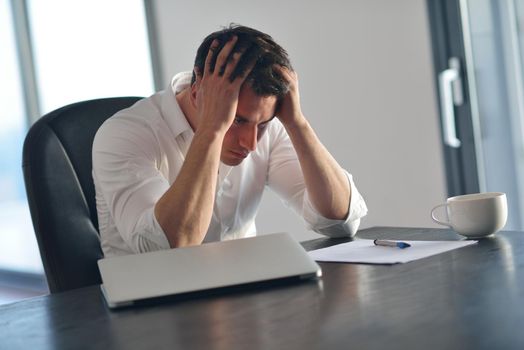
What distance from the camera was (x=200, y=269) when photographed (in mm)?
1112

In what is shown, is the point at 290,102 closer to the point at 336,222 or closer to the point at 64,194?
the point at 336,222

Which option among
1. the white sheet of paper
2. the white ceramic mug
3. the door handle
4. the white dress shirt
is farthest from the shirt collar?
the door handle

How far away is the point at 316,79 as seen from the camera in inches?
128

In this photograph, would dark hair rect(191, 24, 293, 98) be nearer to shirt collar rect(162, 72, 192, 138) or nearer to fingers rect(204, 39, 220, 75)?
fingers rect(204, 39, 220, 75)

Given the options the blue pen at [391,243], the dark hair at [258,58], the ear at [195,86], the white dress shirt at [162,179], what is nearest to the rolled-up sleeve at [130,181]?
the white dress shirt at [162,179]

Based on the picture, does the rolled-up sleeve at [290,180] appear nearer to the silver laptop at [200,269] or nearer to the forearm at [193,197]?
the forearm at [193,197]

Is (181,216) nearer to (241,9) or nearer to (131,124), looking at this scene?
(131,124)

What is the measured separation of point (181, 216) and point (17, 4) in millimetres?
3722

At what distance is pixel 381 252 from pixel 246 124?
0.43 m

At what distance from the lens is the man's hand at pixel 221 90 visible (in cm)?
153

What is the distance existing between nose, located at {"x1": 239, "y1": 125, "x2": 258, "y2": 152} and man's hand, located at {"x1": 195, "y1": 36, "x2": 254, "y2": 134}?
0.15 ft

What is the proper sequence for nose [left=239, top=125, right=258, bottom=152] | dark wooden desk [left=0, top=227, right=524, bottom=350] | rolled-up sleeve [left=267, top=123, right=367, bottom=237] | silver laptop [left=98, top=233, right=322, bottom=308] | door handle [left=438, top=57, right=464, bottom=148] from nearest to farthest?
dark wooden desk [left=0, top=227, right=524, bottom=350] → silver laptop [left=98, top=233, right=322, bottom=308] → nose [left=239, top=125, right=258, bottom=152] → rolled-up sleeve [left=267, top=123, right=367, bottom=237] → door handle [left=438, top=57, right=464, bottom=148]

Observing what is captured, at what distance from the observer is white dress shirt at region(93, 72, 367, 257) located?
154cm

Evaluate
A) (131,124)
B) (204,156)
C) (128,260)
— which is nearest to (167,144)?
(131,124)
